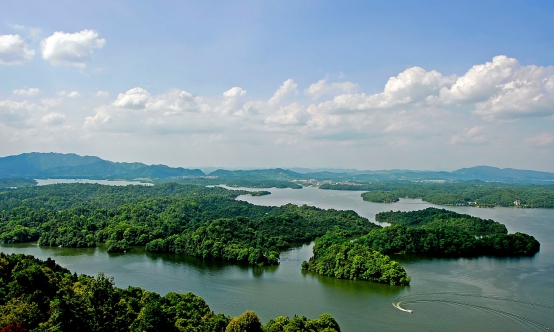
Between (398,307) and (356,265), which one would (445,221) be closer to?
(356,265)

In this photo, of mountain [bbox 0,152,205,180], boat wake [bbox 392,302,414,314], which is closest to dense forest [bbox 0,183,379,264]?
boat wake [bbox 392,302,414,314]

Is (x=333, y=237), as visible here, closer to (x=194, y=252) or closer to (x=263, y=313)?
(x=194, y=252)

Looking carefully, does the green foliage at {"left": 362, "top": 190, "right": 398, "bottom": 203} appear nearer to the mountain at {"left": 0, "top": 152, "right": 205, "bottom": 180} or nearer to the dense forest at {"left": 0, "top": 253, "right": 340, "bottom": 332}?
the dense forest at {"left": 0, "top": 253, "right": 340, "bottom": 332}

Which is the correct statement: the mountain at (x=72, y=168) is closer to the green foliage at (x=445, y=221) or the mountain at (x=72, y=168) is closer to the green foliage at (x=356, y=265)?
the green foliage at (x=445, y=221)

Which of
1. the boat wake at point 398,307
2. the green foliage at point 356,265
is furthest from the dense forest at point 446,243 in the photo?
the boat wake at point 398,307

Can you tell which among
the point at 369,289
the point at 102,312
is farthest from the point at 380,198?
the point at 102,312

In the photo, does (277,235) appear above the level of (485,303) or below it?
above
